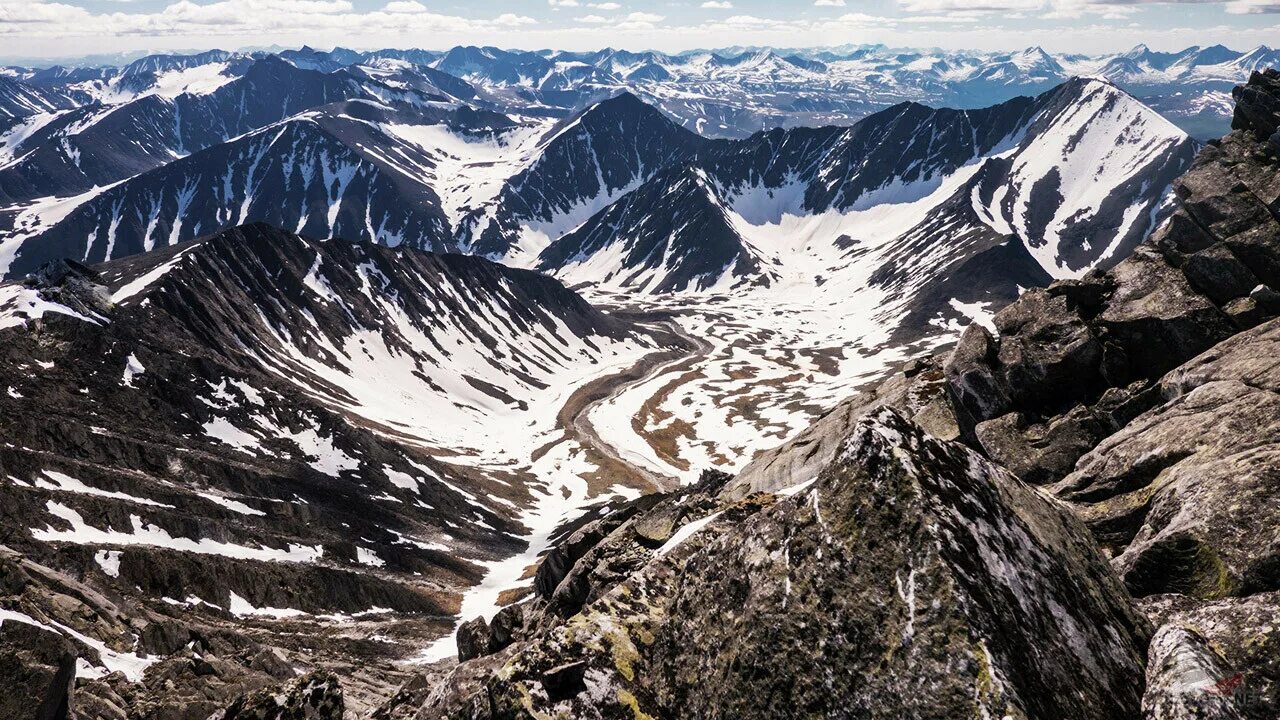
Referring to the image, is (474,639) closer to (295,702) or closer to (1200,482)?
(295,702)

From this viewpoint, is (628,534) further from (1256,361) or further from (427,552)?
(427,552)

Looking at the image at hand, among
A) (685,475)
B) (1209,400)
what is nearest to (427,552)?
(685,475)

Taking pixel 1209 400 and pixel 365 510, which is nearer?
pixel 1209 400

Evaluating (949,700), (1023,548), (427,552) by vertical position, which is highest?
(1023,548)

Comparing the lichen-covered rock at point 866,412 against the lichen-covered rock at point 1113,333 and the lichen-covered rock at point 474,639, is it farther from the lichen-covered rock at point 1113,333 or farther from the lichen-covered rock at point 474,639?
the lichen-covered rock at point 474,639

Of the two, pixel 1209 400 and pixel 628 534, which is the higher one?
pixel 1209 400

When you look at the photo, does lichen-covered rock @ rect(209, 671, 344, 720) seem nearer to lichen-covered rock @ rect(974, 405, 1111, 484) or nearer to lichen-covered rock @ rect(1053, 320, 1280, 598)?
lichen-covered rock @ rect(1053, 320, 1280, 598)

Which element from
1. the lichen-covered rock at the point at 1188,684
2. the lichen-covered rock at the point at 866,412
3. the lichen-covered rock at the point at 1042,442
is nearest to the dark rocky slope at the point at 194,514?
the lichen-covered rock at the point at 866,412
